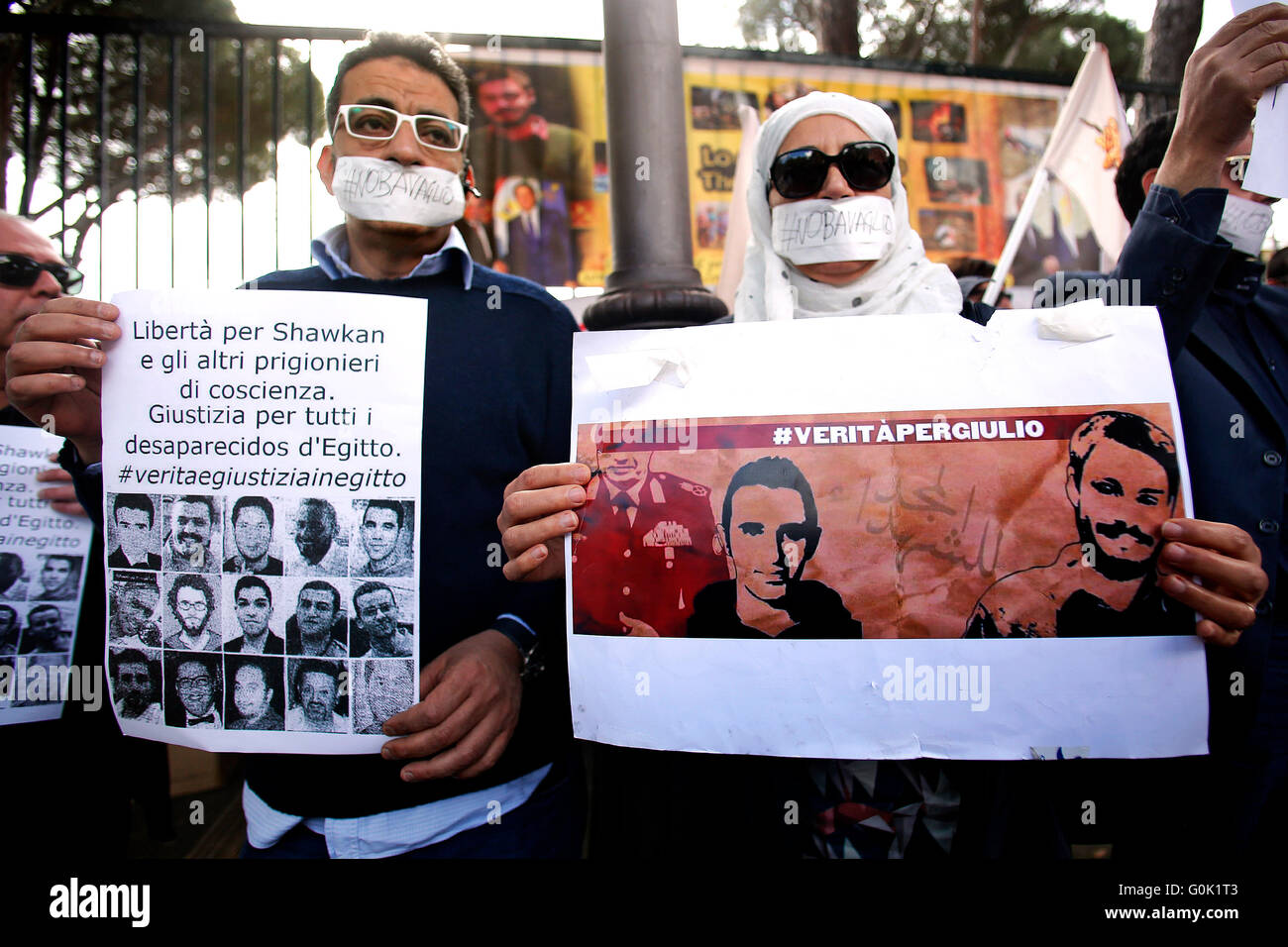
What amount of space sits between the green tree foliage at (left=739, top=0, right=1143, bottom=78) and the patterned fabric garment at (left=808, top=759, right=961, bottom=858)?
42.0 ft

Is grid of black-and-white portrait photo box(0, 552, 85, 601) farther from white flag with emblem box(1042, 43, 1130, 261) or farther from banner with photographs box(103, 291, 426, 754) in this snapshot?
white flag with emblem box(1042, 43, 1130, 261)

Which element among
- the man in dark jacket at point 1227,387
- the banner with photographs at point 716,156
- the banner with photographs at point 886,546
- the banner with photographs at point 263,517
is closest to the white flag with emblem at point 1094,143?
the banner with photographs at point 716,156

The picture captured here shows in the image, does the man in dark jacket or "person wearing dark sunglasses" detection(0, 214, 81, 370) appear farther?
"person wearing dark sunglasses" detection(0, 214, 81, 370)

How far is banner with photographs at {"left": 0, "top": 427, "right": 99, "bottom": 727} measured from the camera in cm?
150

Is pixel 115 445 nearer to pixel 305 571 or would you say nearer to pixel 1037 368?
pixel 305 571

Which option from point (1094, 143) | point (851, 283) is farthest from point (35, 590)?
point (1094, 143)

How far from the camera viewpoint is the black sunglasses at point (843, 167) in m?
1.57

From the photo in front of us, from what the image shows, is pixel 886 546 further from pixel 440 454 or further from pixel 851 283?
pixel 440 454

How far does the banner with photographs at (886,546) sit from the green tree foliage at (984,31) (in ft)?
40.9

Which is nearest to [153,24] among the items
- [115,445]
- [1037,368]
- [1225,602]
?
[115,445]

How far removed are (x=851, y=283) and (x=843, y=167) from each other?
0.26 metres

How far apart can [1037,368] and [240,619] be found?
1507 millimetres

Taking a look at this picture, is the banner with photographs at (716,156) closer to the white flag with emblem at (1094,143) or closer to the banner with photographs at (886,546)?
the white flag with emblem at (1094,143)

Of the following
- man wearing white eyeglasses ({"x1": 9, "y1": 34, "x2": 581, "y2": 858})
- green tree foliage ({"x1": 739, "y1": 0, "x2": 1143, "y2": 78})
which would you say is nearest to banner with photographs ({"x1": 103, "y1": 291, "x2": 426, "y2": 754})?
man wearing white eyeglasses ({"x1": 9, "y1": 34, "x2": 581, "y2": 858})
